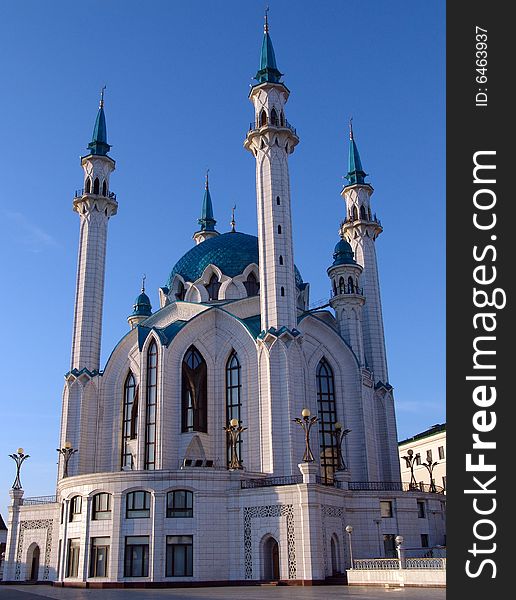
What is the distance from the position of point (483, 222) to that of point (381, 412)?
1641 inches

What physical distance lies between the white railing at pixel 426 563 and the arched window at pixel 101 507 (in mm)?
15833

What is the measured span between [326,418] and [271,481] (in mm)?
9714

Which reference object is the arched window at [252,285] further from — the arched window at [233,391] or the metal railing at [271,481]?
the metal railing at [271,481]

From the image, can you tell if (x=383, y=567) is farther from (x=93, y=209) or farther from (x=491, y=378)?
(x=93, y=209)

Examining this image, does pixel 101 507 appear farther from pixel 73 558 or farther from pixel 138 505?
pixel 73 558

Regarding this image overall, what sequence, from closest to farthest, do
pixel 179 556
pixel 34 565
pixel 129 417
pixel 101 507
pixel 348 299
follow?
pixel 179 556 < pixel 101 507 < pixel 34 565 < pixel 129 417 < pixel 348 299

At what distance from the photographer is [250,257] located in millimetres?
55688

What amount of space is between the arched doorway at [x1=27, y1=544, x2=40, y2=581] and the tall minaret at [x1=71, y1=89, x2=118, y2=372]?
1235cm

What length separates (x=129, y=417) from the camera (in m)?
48.0

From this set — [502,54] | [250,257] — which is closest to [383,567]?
[502,54]

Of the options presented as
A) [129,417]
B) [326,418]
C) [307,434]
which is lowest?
[307,434]

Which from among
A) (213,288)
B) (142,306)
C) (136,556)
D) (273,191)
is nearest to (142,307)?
(142,306)

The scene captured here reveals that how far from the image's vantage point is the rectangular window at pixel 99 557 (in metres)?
35.6

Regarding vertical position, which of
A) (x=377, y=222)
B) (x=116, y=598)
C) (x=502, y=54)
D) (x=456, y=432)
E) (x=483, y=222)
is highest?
(x=377, y=222)
